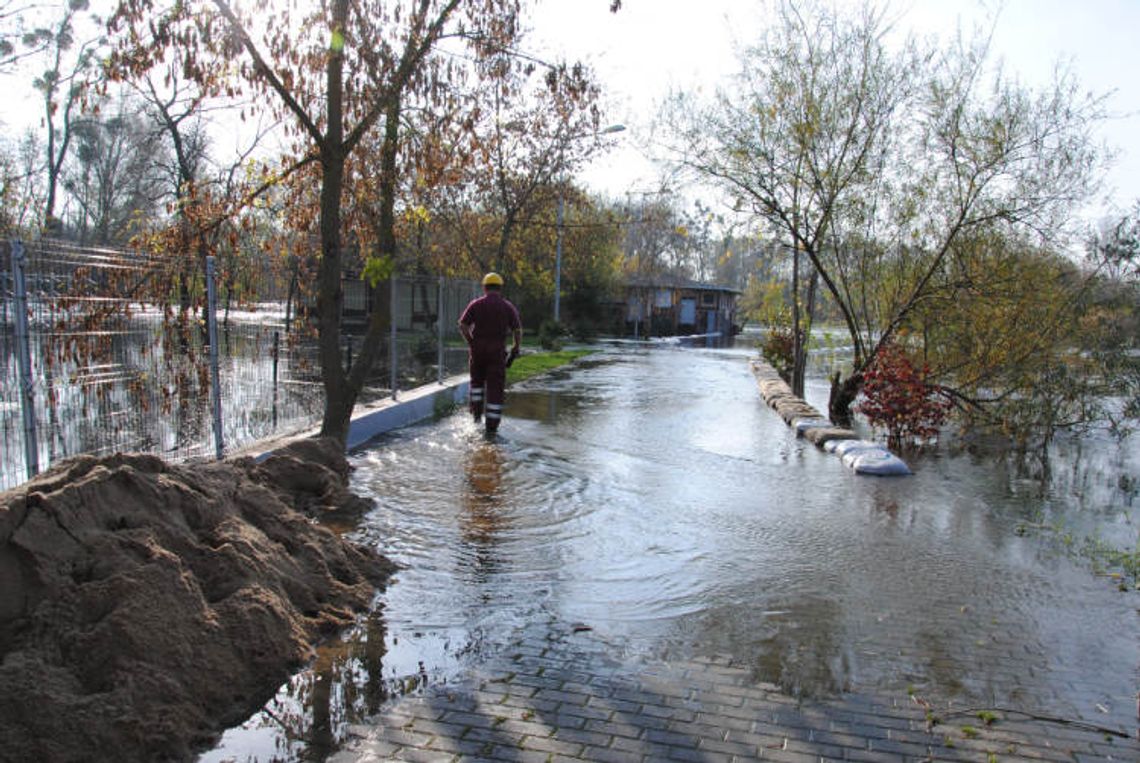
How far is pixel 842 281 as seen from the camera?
1438 cm

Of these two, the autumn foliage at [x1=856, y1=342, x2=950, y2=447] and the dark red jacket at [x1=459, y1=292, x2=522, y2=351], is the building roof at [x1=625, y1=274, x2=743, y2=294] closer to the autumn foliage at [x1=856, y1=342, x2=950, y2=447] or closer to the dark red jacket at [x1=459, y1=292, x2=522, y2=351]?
the autumn foliage at [x1=856, y1=342, x2=950, y2=447]

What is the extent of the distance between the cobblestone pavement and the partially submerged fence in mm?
3338

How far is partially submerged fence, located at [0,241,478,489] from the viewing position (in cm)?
581

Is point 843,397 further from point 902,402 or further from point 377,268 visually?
point 377,268

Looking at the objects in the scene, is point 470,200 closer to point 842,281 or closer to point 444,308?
point 444,308

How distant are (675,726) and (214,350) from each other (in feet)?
17.4

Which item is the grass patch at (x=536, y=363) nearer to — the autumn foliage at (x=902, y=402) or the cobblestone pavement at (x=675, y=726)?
the autumn foliage at (x=902, y=402)

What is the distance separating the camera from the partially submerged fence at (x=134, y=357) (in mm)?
5812

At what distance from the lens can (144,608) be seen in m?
3.73

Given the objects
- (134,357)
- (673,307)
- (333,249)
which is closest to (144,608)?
(134,357)

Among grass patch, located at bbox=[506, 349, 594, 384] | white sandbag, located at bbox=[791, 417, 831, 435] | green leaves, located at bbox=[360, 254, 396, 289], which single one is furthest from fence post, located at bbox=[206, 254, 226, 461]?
grass patch, located at bbox=[506, 349, 594, 384]

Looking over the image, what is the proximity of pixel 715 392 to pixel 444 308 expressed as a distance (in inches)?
246

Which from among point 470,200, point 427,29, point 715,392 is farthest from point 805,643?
point 470,200

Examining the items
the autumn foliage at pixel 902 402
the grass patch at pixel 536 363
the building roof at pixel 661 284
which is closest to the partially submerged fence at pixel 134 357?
Answer: the autumn foliage at pixel 902 402
